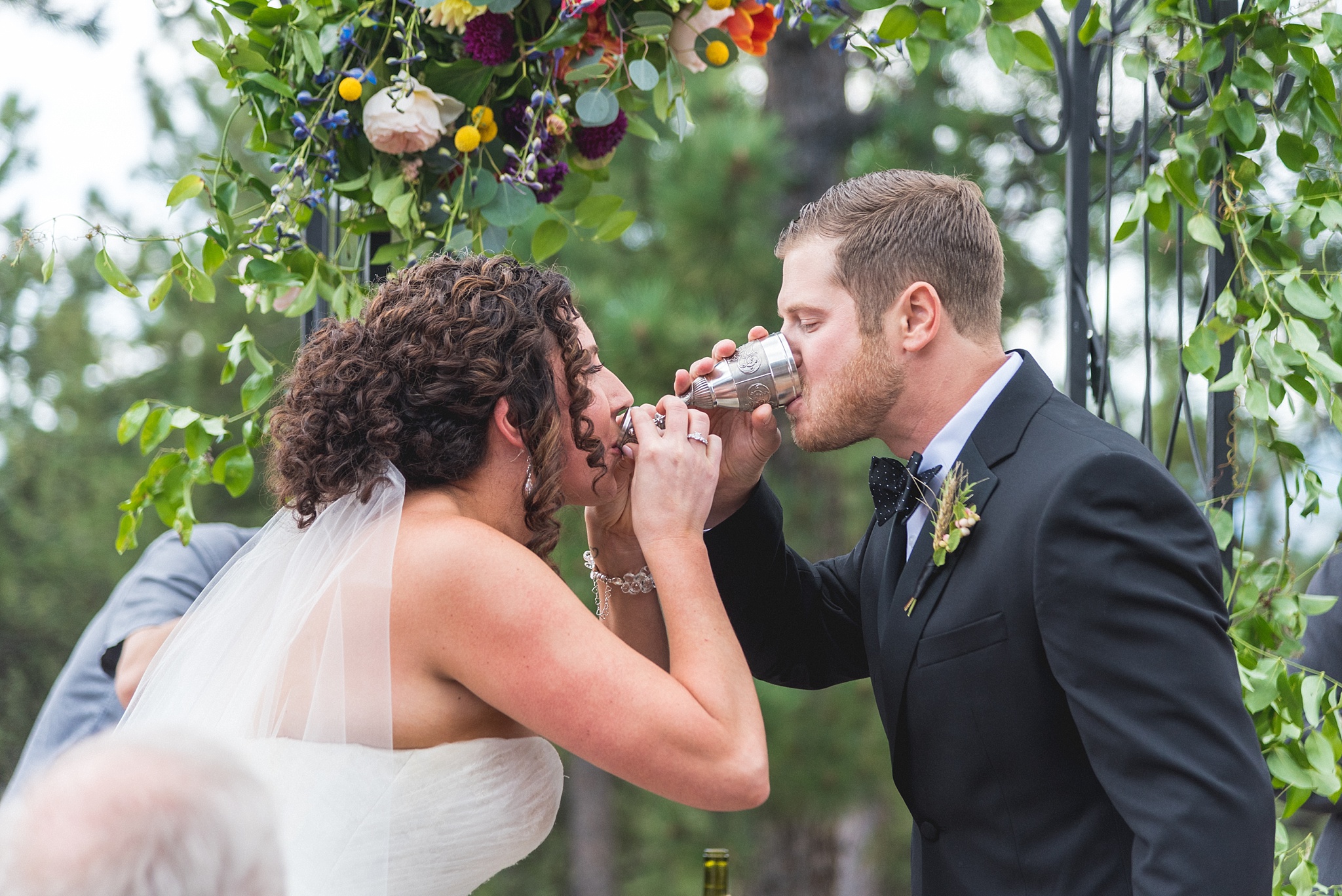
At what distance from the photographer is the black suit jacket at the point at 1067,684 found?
1.69 m

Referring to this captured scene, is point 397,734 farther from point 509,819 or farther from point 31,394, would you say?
point 31,394

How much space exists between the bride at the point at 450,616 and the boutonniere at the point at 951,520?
0.38m

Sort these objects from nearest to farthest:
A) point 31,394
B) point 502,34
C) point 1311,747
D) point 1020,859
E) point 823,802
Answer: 1. point 1020,859
2. point 1311,747
3. point 502,34
4. point 823,802
5. point 31,394

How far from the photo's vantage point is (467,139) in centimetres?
243

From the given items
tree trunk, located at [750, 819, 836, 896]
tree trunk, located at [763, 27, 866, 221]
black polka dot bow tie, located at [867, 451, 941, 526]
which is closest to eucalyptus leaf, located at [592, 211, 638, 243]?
black polka dot bow tie, located at [867, 451, 941, 526]

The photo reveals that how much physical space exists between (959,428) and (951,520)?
274 mm

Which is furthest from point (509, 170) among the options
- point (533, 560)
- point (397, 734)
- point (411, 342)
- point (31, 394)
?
point (31, 394)

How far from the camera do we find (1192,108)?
93.9 inches

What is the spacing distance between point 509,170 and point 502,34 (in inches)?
11.2

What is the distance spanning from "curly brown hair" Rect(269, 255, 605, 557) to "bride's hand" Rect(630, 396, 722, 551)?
15 centimetres

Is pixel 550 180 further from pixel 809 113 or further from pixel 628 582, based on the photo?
pixel 809 113

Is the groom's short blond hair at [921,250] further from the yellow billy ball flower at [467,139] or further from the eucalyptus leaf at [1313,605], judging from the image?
the eucalyptus leaf at [1313,605]

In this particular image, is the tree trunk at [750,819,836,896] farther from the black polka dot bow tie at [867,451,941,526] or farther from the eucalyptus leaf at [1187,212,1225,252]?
the eucalyptus leaf at [1187,212,1225,252]

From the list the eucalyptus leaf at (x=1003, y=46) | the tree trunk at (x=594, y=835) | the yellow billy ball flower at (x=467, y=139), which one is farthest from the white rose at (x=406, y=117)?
the tree trunk at (x=594, y=835)
